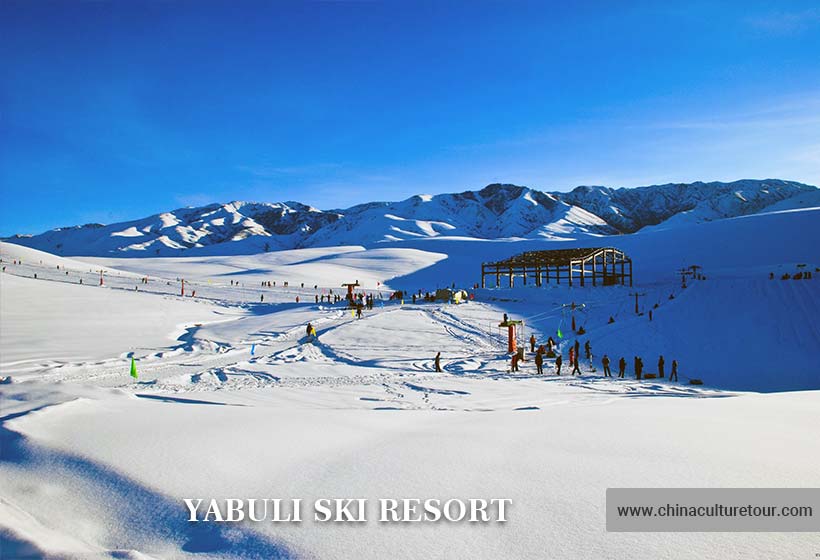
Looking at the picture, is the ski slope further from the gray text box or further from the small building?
the small building

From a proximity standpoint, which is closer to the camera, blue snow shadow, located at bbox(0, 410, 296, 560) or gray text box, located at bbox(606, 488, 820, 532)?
blue snow shadow, located at bbox(0, 410, 296, 560)

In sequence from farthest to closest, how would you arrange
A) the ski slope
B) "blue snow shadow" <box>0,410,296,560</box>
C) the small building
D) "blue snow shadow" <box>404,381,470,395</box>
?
the small building, "blue snow shadow" <box>404,381,470,395</box>, the ski slope, "blue snow shadow" <box>0,410,296,560</box>

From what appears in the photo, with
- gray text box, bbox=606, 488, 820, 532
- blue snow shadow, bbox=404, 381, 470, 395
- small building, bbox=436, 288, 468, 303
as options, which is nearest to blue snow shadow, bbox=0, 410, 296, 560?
gray text box, bbox=606, 488, 820, 532

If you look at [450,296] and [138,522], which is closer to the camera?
[138,522]

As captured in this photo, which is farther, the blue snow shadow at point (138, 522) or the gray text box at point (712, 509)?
the gray text box at point (712, 509)

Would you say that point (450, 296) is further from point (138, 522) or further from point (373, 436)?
point (138, 522)

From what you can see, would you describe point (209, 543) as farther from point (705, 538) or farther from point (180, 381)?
point (180, 381)

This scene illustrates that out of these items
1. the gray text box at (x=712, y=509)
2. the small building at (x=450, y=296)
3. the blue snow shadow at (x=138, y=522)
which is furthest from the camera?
the small building at (x=450, y=296)

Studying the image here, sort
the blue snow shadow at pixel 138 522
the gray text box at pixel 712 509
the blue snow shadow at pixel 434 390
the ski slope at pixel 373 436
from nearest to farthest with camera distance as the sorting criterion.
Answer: the blue snow shadow at pixel 138 522 < the ski slope at pixel 373 436 < the gray text box at pixel 712 509 < the blue snow shadow at pixel 434 390

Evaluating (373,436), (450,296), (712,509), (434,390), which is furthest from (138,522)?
(450,296)

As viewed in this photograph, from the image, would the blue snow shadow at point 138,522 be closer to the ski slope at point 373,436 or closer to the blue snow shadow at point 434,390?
the ski slope at point 373,436

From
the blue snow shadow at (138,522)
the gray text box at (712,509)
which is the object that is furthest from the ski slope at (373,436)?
the gray text box at (712,509)

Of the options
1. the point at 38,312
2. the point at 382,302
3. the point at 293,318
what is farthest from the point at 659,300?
the point at 38,312

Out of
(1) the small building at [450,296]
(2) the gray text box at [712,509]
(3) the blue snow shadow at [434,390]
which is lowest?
(3) the blue snow shadow at [434,390]
